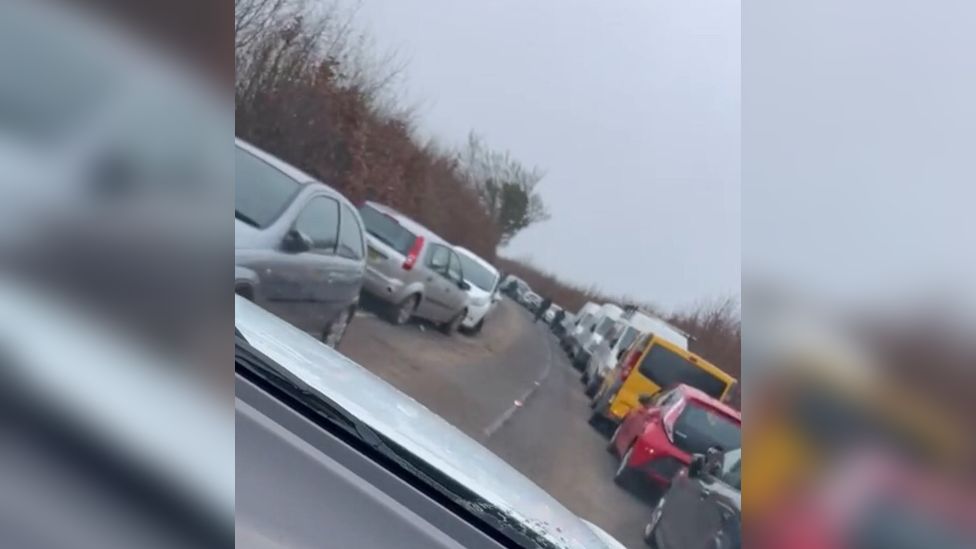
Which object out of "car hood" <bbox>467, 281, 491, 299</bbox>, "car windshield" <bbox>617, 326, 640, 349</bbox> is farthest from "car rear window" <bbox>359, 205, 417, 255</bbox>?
"car windshield" <bbox>617, 326, 640, 349</bbox>

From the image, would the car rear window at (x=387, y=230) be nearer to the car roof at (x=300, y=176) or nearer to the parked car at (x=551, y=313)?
the car roof at (x=300, y=176)

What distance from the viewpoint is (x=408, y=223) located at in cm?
116

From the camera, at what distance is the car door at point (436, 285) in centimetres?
115

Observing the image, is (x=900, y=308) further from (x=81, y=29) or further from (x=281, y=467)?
(x=81, y=29)

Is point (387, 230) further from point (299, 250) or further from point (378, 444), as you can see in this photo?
point (378, 444)

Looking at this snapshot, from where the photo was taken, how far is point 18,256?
4.10ft

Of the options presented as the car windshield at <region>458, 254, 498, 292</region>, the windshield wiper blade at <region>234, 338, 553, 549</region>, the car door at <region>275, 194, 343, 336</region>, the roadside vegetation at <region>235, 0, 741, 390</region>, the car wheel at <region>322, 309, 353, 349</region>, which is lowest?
the windshield wiper blade at <region>234, 338, 553, 549</region>

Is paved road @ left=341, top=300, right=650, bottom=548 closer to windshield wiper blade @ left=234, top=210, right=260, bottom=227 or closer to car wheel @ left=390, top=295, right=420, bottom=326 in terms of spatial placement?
car wheel @ left=390, top=295, right=420, bottom=326

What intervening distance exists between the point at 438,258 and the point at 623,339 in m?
0.28

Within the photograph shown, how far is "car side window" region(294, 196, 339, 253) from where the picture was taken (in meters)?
1.19

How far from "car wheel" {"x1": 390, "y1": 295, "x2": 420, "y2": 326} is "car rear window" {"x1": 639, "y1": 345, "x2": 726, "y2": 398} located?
334 millimetres

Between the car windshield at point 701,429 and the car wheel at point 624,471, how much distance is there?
6 centimetres

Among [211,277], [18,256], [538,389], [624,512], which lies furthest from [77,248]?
[624,512]

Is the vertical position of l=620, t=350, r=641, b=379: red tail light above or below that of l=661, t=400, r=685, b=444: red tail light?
above
